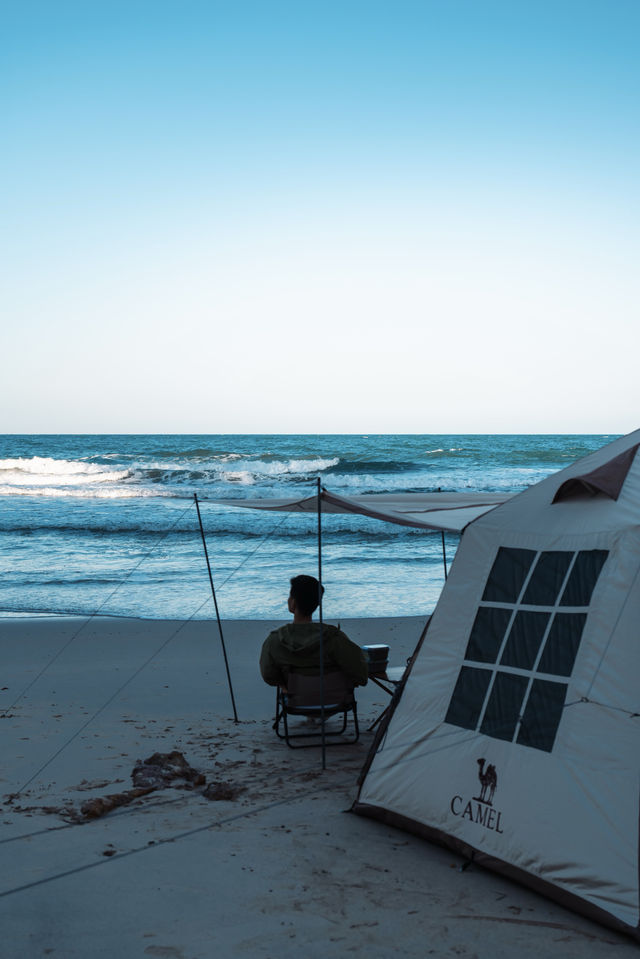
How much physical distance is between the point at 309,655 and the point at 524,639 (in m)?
1.88

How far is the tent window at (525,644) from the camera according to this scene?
Result: 12.3ft

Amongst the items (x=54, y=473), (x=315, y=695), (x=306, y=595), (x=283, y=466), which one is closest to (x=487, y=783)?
(x=315, y=695)

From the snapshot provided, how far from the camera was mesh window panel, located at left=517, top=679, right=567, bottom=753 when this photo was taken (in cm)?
367

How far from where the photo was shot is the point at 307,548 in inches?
651

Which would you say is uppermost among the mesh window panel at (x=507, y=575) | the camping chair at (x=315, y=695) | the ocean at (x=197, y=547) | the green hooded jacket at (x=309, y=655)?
the mesh window panel at (x=507, y=575)

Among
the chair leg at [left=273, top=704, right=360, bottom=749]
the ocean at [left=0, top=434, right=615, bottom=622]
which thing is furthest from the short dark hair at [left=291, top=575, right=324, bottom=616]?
the ocean at [left=0, top=434, right=615, bottom=622]

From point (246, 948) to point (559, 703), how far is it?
1691 mm

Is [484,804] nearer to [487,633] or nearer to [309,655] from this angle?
[487,633]

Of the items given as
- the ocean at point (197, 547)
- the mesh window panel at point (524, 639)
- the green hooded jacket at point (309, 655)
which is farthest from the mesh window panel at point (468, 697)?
the ocean at point (197, 547)

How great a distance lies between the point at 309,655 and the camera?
5.48m

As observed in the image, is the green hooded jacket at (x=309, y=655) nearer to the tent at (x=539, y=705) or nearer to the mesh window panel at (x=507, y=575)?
the tent at (x=539, y=705)

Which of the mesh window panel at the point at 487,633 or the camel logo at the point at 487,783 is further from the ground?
the mesh window panel at the point at 487,633

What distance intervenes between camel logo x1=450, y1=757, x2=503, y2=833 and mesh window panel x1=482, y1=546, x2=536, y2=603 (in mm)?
832

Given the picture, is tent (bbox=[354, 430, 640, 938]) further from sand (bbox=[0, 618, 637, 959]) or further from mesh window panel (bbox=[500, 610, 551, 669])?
sand (bbox=[0, 618, 637, 959])
